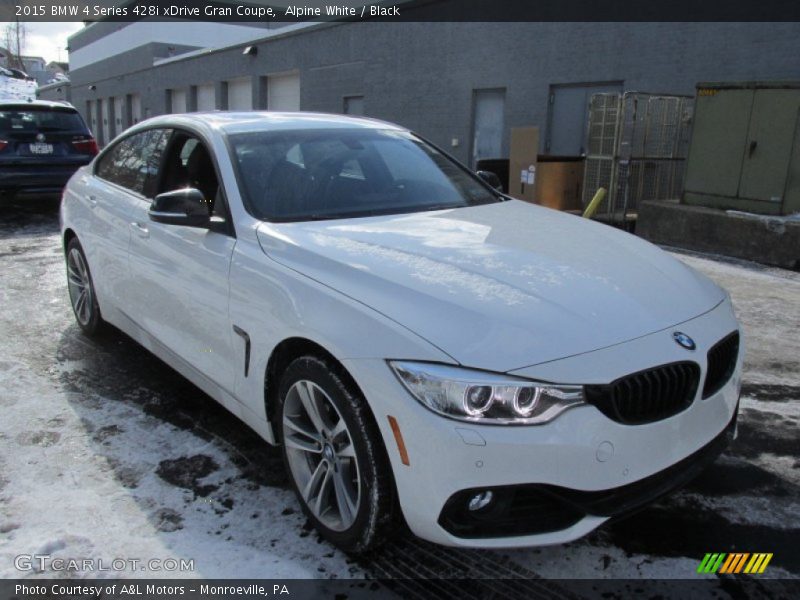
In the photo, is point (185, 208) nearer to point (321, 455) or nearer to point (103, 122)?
point (321, 455)

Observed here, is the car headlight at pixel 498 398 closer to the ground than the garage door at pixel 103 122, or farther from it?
closer to the ground

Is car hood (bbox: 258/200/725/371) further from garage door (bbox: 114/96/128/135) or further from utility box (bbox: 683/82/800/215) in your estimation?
garage door (bbox: 114/96/128/135)

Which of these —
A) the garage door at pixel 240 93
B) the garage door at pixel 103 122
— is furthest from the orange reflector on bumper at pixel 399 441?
the garage door at pixel 103 122

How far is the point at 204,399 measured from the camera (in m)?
3.91

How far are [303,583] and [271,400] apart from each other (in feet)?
2.37

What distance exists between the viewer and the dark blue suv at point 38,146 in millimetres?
9641

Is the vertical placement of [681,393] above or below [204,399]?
above

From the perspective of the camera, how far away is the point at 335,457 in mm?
2441

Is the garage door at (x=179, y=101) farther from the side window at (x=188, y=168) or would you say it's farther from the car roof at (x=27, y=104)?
the side window at (x=188, y=168)

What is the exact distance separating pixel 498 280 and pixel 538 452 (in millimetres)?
655

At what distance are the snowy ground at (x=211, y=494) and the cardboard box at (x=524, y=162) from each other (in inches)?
251

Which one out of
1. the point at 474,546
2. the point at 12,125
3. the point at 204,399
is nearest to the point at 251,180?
the point at 204,399

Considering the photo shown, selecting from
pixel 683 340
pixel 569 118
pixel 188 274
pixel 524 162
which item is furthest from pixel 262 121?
pixel 569 118

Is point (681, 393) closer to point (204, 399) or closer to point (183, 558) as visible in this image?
point (183, 558)
